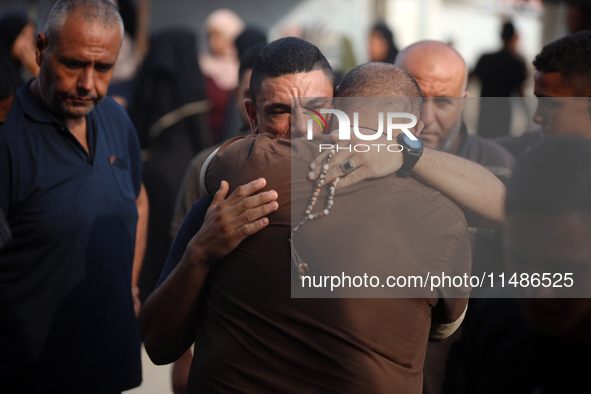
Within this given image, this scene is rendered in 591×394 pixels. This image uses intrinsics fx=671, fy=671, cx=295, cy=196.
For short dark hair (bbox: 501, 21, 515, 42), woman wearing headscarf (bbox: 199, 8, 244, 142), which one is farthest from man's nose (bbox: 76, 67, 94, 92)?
short dark hair (bbox: 501, 21, 515, 42)

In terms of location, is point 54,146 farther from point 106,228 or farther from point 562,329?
point 562,329

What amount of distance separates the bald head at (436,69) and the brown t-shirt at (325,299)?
142 cm

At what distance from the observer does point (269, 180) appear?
188 cm

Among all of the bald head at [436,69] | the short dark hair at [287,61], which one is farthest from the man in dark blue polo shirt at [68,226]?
the bald head at [436,69]

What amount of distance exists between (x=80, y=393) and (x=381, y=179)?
167cm

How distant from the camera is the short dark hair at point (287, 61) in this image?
226 centimetres

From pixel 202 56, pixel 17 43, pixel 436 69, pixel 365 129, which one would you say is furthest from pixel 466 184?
pixel 202 56

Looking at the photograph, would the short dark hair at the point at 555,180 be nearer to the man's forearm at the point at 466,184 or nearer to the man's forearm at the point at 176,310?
the man's forearm at the point at 466,184

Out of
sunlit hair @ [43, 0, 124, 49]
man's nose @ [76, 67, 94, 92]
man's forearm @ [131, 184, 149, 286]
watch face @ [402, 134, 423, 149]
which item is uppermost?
sunlit hair @ [43, 0, 124, 49]

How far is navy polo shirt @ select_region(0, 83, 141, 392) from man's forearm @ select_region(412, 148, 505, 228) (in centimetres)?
150

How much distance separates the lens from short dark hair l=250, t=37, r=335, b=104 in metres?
2.26

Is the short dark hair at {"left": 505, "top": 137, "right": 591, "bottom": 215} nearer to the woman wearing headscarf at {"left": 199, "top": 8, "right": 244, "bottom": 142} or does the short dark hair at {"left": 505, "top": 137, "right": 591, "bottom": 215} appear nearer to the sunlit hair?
the sunlit hair

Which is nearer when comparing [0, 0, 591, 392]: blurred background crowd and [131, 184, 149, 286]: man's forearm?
[131, 184, 149, 286]: man's forearm

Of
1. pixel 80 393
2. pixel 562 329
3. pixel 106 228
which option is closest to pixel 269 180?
pixel 562 329
